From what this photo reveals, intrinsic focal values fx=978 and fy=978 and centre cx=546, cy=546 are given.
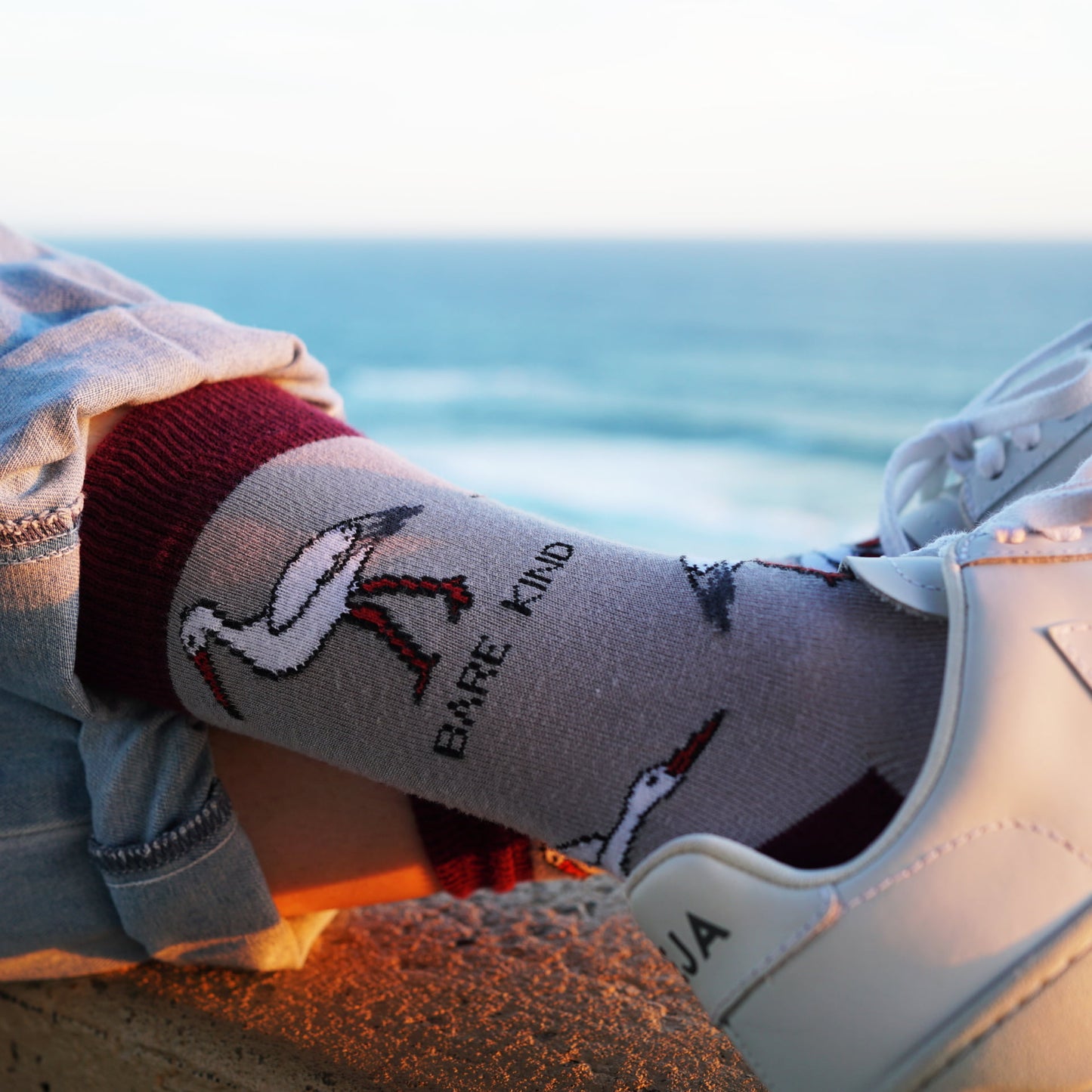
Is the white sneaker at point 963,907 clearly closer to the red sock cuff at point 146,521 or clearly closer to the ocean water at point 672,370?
the red sock cuff at point 146,521

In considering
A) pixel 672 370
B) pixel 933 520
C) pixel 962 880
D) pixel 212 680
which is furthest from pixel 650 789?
pixel 672 370

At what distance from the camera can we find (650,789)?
0.49m

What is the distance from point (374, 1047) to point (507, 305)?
1935 centimetres

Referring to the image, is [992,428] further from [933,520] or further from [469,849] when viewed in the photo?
[469,849]

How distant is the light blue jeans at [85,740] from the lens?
0.54m

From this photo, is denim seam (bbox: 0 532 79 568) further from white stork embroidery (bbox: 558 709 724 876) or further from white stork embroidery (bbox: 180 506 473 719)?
white stork embroidery (bbox: 558 709 724 876)

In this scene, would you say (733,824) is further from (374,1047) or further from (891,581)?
(374,1047)

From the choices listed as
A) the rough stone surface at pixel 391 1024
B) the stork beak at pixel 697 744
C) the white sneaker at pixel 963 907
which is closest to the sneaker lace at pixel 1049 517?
the white sneaker at pixel 963 907

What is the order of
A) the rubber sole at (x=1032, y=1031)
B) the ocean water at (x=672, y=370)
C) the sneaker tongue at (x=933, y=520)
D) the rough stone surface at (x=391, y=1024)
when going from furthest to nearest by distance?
the ocean water at (x=672, y=370), the sneaker tongue at (x=933, y=520), the rough stone surface at (x=391, y=1024), the rubber sole at (x=1032, y=1031)

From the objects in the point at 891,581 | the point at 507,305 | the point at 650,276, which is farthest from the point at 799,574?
the point at 650,276

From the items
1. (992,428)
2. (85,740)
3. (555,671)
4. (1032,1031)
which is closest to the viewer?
(1032,1031)

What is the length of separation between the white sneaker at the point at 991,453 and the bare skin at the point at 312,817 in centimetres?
35

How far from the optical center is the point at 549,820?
1.69 feet

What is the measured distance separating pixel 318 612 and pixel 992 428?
513 millimetres
